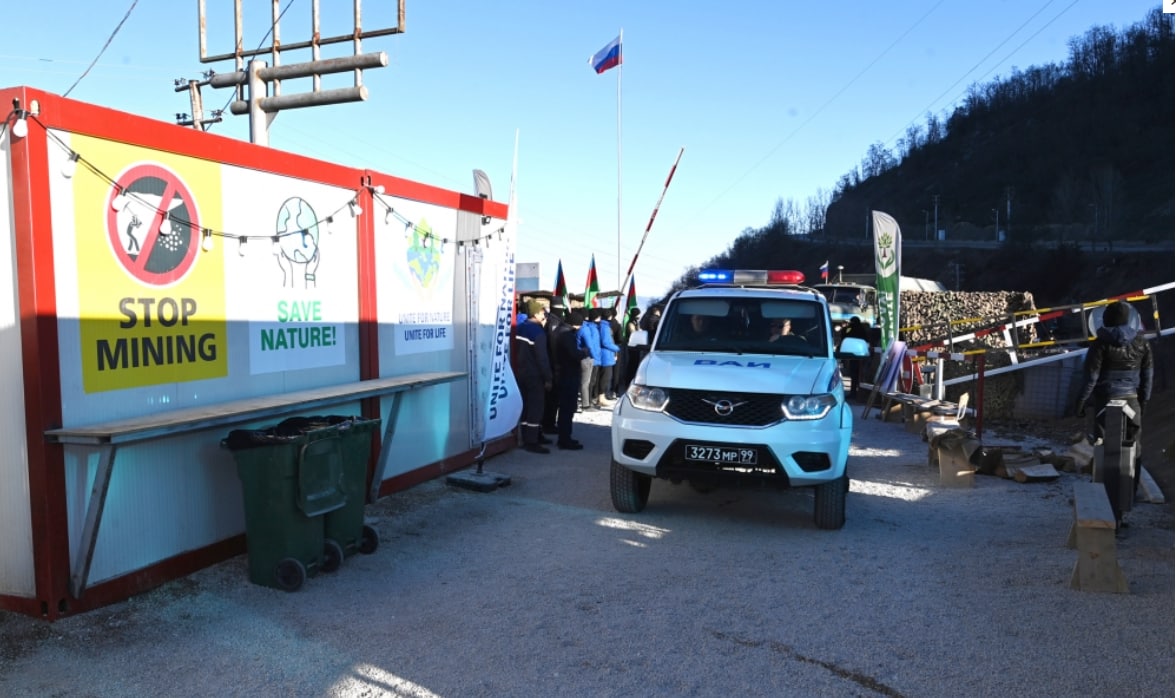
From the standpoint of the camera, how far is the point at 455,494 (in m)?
8.45

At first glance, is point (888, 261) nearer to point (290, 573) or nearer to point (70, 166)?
point (290, 573)

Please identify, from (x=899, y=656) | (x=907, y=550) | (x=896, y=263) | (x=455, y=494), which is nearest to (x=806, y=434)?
(x=907, y=550)

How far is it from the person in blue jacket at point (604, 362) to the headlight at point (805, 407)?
7.25 m

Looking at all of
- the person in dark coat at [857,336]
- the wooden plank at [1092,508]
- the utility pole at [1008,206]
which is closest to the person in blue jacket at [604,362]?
the person in dark coat at [857,336]

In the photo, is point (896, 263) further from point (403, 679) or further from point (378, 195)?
point (403, 679)

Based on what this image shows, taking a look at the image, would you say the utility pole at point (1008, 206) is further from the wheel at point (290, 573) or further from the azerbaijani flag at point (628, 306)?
the wheel at point (290, 573)

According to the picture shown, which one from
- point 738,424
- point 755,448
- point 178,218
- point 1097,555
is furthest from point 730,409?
point 178,218

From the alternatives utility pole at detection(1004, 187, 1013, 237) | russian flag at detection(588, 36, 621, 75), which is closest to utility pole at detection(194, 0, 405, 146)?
russian flag at detection(588, 36, 621, 75)

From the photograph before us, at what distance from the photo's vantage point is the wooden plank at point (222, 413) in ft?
15.8

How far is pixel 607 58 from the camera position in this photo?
25078 mm

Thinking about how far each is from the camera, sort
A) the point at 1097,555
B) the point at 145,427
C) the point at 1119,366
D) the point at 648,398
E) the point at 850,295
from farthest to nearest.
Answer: the point at 850,295, the point at 1119,366, the point at 648,398, the point at 1097,555, the point at 145,427

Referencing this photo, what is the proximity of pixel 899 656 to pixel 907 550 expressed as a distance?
7.21 ft

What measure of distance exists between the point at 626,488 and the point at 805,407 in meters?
1.64

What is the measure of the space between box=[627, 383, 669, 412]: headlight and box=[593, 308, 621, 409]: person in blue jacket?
265 inches
